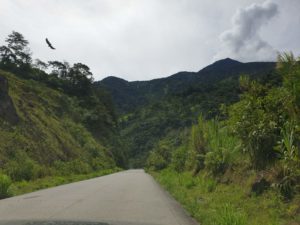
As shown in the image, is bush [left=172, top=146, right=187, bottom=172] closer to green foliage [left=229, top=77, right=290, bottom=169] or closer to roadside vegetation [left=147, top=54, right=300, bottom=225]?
roadside vegetation [left=147, top=54, right=300, bottom=225]

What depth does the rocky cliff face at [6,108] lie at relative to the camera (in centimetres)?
3781

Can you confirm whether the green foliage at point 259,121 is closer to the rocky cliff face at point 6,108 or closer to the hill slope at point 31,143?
the hill slope at point 31,143

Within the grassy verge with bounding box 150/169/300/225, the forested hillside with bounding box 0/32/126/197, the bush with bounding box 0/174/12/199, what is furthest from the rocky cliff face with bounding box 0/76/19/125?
the grassy verge with bounding box 150/169/300/225

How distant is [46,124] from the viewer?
160 ft

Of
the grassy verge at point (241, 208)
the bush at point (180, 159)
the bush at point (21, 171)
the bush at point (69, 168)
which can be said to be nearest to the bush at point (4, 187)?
the grassy verge at point (241, 208)

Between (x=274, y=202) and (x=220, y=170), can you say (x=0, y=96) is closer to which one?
(x=220, y=170)

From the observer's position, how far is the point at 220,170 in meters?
17.7

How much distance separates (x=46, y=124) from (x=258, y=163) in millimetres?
39465

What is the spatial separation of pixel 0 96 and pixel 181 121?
257 feet

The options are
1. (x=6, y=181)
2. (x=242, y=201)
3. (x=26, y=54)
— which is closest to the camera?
(x=242, y=201)

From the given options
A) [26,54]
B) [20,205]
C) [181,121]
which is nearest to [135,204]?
[20,205]

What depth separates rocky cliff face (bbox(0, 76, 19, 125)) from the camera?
3781 centimetres

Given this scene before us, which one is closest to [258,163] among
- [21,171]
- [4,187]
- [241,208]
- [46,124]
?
[241,208]

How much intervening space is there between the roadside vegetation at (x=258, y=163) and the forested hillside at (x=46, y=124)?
31.2 ft
